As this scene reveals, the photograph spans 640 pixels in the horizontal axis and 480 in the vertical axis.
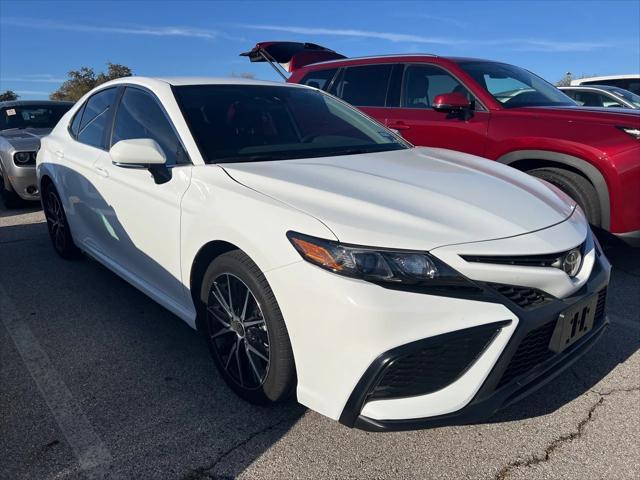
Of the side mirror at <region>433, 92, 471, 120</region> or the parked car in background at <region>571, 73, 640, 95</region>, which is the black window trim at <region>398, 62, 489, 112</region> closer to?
the side mirror at <region>433, 92, 471, 120</region>

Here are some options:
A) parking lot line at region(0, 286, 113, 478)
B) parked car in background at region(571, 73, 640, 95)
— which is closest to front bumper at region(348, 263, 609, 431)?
parking lot line at region(0, 286, 113, 478)

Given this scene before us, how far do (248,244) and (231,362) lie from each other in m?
0.68

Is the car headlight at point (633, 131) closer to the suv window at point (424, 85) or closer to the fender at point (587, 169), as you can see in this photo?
the fender at point (587, 169)

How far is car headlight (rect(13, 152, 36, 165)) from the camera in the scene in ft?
20.3

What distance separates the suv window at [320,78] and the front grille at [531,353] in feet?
14.5

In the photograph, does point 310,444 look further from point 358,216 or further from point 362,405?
point 358,216

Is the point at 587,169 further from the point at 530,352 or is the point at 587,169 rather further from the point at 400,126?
the point at 530,352

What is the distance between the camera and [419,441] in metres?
2.18

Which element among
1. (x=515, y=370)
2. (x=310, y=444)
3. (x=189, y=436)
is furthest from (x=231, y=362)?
(x=515, y=370)

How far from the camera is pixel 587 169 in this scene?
3809 millimetres

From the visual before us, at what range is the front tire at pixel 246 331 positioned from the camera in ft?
6.78

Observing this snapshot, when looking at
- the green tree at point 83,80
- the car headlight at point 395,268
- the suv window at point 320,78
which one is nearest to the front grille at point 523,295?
the car headlight at point 395,268

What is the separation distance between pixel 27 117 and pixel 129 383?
6.44 meters

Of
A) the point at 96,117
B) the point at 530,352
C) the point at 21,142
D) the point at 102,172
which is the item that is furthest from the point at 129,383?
the point at 21,142
